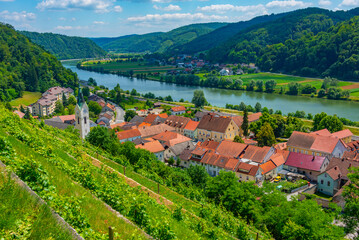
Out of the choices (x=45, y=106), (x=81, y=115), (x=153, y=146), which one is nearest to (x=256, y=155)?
(x=153, y=146)

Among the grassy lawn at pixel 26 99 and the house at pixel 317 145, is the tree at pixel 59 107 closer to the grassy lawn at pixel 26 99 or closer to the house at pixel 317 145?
the grassy lawn at pixel 26 99

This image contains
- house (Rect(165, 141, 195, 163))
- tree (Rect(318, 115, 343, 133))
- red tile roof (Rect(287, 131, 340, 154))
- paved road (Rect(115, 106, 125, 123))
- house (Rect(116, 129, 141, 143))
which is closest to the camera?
house (Rect(165, 141, 195, 163))

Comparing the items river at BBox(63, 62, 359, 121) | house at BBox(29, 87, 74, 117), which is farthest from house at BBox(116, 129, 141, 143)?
river at BBox(63, 62, 359, 121)

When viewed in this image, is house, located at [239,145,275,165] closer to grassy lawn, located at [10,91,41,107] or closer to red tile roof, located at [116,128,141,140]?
red tile roof, located at [116,128,141,140]

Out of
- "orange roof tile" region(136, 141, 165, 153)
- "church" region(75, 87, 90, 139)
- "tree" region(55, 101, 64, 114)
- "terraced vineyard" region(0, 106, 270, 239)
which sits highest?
"terraced vineyard" region(0, 106, 270, 239)

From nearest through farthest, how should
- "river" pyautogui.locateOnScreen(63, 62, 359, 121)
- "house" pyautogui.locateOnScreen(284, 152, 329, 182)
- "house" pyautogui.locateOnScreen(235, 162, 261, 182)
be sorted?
"house" pyautogui.locateOnScreen(235, 162, 261, 182)
"house" pyautogui.locateOnScreen(284, 152, 329, 182)
"river" pyautogui.locateOnScreen(63, 62, 359, 121)

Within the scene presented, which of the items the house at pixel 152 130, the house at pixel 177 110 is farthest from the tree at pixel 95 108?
the house at pixel 152 130

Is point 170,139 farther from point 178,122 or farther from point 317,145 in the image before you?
point 317,145
